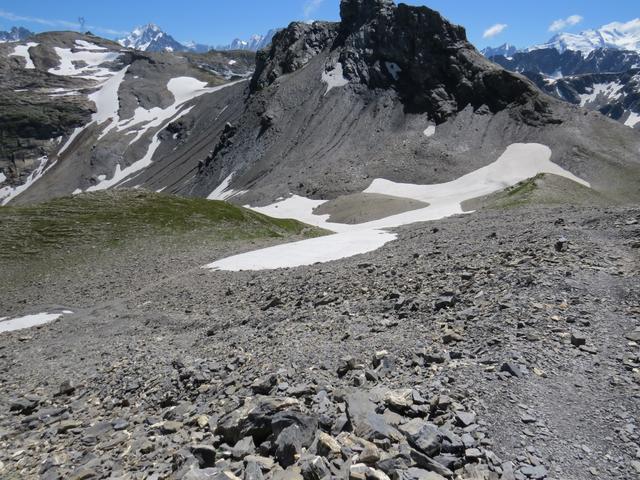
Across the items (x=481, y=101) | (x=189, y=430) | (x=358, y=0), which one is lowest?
(x=189, y=430)

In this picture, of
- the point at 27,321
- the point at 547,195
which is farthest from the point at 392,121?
the point at 27,321

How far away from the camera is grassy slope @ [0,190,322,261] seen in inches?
1727

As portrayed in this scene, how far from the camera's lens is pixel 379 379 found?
1074 centimetres

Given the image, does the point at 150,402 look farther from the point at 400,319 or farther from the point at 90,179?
the point at 90,179

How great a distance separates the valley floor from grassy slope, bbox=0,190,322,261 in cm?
2375

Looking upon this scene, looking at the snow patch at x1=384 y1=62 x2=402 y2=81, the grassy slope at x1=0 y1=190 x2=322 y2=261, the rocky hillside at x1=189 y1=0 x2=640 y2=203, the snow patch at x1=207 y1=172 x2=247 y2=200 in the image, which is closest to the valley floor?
the grassy slope at x1=0 y1=190 x2=322 y2=261

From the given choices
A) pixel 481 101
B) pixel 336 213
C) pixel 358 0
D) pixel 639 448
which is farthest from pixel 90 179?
pixel 639 448

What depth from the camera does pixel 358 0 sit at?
156125mm

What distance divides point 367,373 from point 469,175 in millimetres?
107103

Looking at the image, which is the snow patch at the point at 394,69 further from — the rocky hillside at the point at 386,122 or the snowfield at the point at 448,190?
the snowfield at the point at 448,190

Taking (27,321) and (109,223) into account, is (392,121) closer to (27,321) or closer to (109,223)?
(109,223)

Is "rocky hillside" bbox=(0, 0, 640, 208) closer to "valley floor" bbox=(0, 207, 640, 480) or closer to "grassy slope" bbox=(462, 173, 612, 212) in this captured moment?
"grassy slope" bbox=(462, 173, 612, 212)

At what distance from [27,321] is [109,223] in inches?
802

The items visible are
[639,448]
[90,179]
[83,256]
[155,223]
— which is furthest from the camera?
[90,179]
